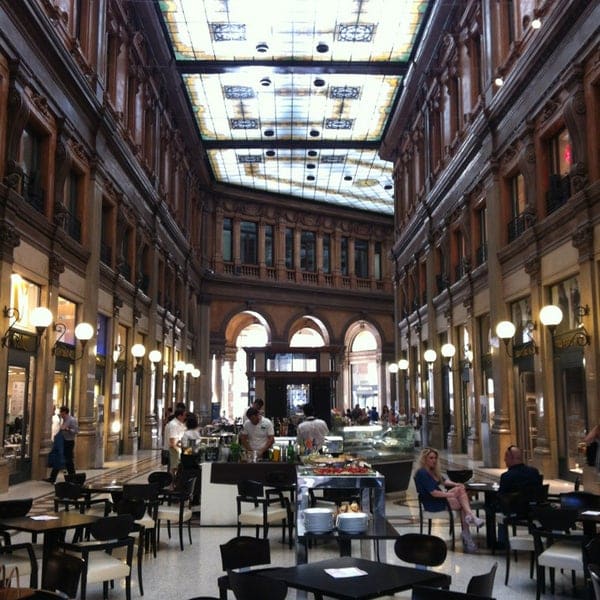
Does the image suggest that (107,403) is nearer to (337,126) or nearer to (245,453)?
(245,453)

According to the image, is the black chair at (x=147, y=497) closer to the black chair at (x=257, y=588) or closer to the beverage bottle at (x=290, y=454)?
the beverage bottle at (x=290, y=454)

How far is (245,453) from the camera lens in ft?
31.6

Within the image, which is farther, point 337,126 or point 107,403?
point 337,126

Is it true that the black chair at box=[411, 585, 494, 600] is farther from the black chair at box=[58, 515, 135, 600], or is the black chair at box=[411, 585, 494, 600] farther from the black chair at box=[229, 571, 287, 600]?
the black chair at box=[58, 515, 135, 600]

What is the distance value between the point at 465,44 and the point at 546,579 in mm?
15549

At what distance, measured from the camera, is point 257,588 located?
3705 mm

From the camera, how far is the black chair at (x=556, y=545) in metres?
5.74

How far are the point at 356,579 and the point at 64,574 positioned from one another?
183cm

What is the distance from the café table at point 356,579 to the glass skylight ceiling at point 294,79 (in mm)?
16952

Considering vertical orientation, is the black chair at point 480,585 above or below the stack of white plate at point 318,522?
below

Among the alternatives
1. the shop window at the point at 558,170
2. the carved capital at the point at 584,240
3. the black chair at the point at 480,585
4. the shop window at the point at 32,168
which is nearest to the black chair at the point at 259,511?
the black chair at the point at 480,585

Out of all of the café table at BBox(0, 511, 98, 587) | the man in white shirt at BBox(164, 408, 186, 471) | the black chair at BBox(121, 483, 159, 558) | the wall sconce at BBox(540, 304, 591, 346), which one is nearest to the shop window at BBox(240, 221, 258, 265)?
the man in white shirt at BBox(164, 408, 186, 471)

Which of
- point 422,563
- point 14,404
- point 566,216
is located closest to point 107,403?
point 14,404

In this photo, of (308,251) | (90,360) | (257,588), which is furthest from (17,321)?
(308,251)
